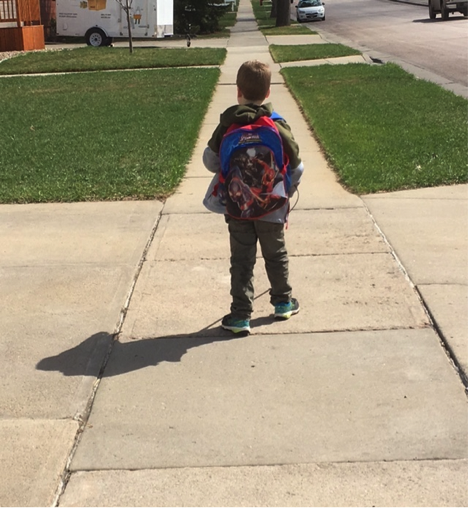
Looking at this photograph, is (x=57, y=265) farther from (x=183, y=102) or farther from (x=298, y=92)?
(x=298, y=92)

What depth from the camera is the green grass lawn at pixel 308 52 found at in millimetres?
22109

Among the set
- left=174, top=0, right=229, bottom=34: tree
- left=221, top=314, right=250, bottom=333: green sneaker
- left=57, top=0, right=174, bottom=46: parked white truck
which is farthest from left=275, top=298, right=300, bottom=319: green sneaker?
left=174, top=0, right=229, bottom=34: tree

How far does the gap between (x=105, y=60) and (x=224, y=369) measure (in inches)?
827

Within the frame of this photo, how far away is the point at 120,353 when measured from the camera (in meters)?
4.34

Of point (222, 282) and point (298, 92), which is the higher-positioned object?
point (222, 282)

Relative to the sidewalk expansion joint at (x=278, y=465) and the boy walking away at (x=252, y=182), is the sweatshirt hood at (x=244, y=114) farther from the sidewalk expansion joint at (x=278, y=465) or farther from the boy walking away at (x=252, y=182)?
the sidewalk expansion joint at (x=278, y=465)

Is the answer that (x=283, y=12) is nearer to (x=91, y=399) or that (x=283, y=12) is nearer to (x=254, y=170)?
(x=254, y=170)

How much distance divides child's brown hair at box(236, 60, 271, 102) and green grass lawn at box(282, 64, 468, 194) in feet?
10.8

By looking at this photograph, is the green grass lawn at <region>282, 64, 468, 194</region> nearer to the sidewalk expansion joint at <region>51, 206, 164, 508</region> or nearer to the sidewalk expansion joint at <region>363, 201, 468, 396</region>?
the sidewalk expansion joint at <region>363, 201, 468, 396</region>

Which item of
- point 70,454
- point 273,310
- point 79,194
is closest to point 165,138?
point 79,194

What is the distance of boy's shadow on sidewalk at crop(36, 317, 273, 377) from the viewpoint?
4.18m

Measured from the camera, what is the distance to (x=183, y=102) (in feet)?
45.5

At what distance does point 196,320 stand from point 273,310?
18.3 inches

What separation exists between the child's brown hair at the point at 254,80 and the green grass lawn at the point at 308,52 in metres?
18.0
